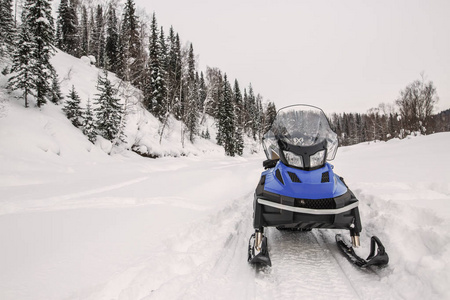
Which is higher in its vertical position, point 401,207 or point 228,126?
point 228,126

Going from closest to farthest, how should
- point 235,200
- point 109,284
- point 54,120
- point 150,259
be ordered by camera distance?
1. point 109,284
2. point 150,259
3. point 235,200
4. point 54,120

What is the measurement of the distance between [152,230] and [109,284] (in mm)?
1323

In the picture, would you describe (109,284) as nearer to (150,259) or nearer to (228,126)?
(150,259)

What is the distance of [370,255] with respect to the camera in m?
2.46

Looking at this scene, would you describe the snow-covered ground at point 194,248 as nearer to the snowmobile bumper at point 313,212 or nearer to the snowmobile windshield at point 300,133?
the snowmobile bumper at point 313,212

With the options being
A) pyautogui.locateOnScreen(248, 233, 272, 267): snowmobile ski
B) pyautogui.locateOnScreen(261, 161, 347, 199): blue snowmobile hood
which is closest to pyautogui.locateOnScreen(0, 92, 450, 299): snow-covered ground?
pyautogui.locateOnScreen(248, 233, 272, 267): snowmobile ski

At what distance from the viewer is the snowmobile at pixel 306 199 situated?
8.51 ft

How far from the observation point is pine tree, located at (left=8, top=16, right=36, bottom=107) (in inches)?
528

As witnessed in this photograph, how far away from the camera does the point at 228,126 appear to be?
34156 millimetres

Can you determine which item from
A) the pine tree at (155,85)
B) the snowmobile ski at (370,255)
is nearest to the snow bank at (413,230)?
the snowmobile ski at (370,255)

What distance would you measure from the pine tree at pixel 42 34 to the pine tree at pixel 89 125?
2453 millimetres

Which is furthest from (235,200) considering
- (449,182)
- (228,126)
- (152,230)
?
(228,126)

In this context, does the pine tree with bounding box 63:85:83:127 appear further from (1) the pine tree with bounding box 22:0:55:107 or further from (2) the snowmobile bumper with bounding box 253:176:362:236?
(2) the snowmobile bumper with bounding box 253:176:362:236

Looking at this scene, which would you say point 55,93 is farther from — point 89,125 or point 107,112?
point 89,125
